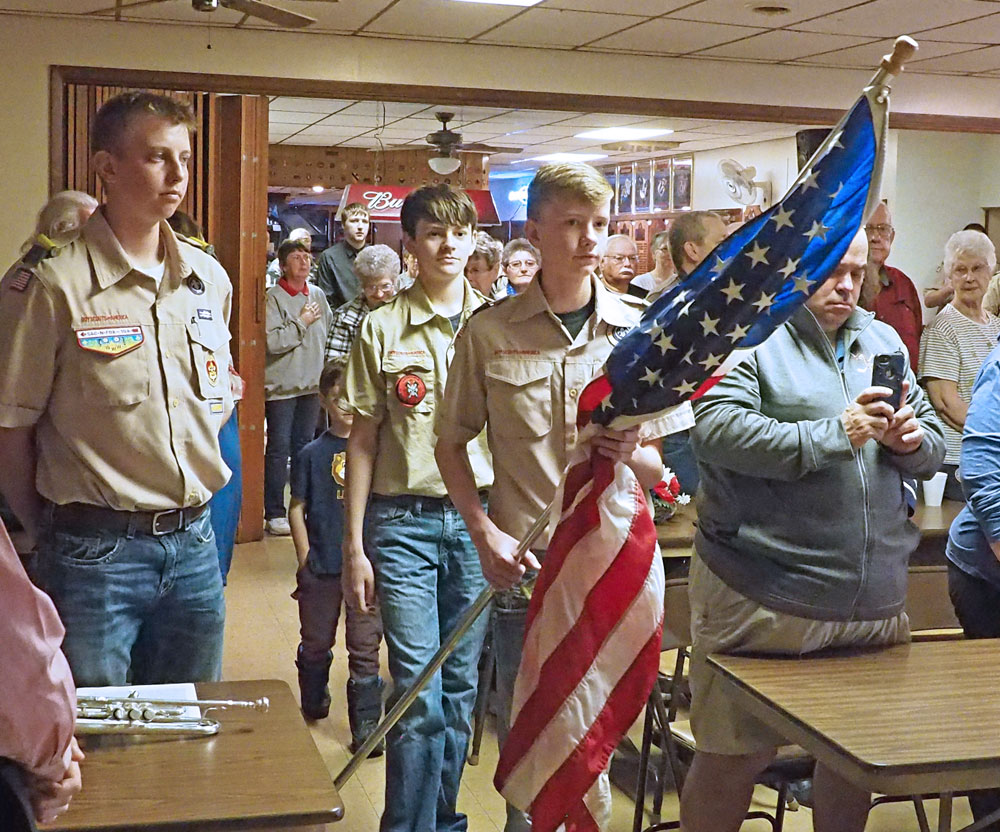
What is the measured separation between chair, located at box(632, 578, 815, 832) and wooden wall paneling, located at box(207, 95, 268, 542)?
162 inches

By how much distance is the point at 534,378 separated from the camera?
2639 mm

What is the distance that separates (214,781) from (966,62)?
7.63 meters

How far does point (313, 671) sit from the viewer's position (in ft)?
14.4

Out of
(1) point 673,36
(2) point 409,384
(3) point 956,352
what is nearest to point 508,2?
(1) point 673,36

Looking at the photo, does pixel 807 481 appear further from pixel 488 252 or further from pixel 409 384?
pixel 488 252

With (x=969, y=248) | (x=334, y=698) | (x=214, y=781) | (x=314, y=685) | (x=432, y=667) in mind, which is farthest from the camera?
(x=969, y=248)

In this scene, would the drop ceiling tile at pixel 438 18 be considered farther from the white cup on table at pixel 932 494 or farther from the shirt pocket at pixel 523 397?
the shirt pocket at pixel 523 397

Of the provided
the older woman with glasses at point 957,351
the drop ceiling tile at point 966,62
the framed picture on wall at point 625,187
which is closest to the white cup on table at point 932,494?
the older woman with glasses at point 957,351

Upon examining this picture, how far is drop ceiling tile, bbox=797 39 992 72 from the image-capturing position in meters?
7.46

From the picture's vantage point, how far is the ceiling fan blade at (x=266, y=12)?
5.00 m

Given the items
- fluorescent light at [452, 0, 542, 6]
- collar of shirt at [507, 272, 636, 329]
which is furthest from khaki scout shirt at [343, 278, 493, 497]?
fluorescent light at [452, 0, 542, 6]

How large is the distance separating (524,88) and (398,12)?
1.18m

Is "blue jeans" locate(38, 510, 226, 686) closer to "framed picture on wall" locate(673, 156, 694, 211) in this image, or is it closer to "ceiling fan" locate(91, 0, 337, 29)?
"ceiling fan" locate(91, 0, 337, 29)

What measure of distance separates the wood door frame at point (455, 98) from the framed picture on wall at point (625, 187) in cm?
712
